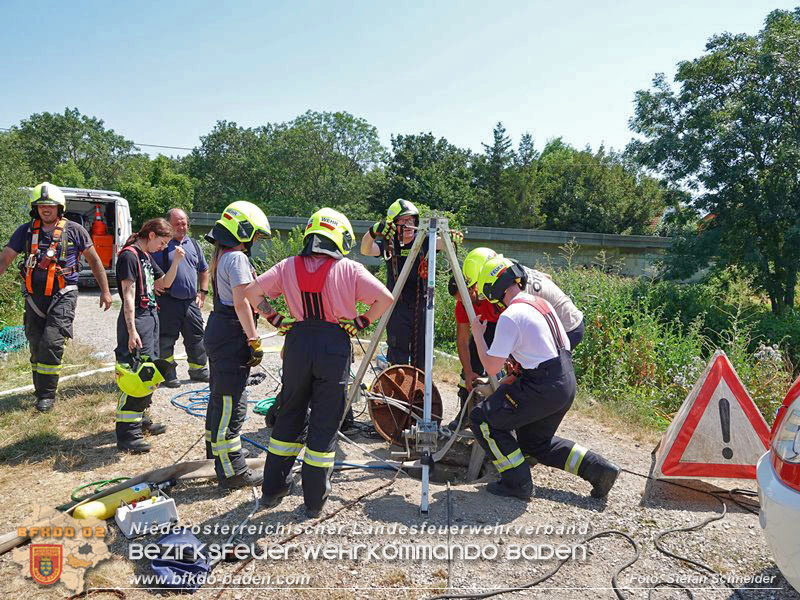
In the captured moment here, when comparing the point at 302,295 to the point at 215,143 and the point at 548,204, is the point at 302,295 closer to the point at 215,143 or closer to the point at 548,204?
the point at 548,204

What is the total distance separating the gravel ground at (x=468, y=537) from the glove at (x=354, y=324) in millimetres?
1194

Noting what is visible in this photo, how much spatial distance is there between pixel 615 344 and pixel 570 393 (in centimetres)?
400

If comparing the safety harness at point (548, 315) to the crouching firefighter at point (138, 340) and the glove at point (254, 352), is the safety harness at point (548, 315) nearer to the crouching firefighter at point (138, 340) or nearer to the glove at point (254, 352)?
the glove at point (254, 352)

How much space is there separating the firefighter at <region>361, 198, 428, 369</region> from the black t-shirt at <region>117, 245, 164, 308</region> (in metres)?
2.11

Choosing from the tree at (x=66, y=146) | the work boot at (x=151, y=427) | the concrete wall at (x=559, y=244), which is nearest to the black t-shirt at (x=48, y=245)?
the work boot at (x=151, y=427)

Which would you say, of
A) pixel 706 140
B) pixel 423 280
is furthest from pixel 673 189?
pixel 423 280

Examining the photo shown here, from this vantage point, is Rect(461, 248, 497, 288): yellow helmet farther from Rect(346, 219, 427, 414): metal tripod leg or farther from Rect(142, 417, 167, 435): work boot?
Rect(142, 417, 167, 435): work boot

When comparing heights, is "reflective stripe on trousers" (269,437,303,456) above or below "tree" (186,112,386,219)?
below

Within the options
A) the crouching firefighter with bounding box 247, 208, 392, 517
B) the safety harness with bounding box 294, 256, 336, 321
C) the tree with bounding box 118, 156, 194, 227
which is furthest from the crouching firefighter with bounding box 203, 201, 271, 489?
the tree with bounding box 118, 156, 194, 227

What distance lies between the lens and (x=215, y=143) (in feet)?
116

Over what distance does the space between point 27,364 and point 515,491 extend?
6.63 metres

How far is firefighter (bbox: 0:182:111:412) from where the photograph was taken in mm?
5133

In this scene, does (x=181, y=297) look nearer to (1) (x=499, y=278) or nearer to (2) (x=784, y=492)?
(1) (x=499, y=278)

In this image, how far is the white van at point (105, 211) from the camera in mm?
13000
